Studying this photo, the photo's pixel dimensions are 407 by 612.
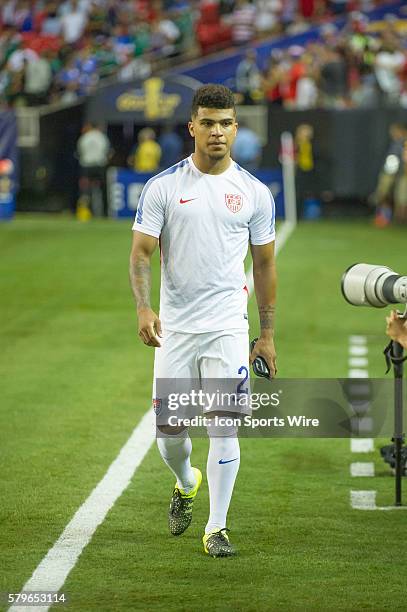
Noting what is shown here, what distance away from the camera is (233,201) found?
652 cm

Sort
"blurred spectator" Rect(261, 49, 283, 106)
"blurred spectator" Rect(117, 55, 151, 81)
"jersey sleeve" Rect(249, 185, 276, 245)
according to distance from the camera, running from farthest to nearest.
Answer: "blurred spectator" Rect(117, 55, 151, 81)
"blurred spectator" Rect(261, 49, 283, 106)
"jersey sleeve" Rect(249, 185, 276, 245)

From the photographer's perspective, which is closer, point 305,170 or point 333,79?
point 333,79

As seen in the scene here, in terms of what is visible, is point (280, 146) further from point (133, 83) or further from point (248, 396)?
point (248, 396)

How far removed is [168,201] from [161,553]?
167 cm

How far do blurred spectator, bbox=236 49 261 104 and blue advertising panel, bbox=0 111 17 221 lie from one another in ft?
16.6

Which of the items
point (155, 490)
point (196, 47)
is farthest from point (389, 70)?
point (155, 490)

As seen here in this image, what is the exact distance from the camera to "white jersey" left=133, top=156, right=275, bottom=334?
650 cm

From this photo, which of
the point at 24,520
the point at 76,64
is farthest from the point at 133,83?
the point at 24,520

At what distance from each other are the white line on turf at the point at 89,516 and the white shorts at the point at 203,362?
2.60ft

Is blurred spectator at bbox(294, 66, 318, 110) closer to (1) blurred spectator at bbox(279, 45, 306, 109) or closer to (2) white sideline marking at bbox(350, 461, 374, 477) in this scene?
(1) blurred spectator at bbox(279, 45, 306, 109)

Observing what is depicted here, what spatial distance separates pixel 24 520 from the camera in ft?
23.2

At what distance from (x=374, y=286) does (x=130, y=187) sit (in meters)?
23.1

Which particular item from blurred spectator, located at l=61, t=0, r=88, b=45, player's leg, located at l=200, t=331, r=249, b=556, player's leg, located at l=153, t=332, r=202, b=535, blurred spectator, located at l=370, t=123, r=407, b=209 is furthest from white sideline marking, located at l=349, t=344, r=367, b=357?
blurred spectator, located at l=61, t=0, r=88, b=45

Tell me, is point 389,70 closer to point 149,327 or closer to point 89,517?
point 89,517
